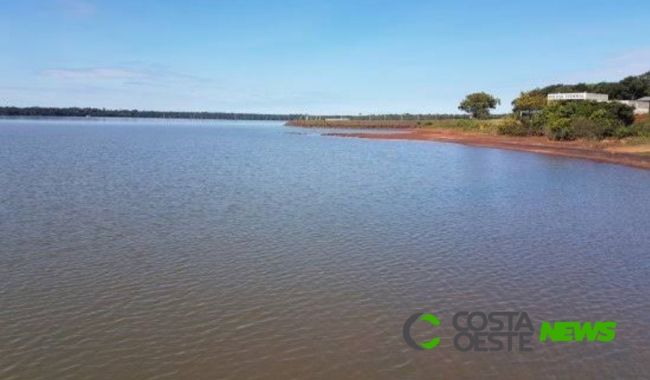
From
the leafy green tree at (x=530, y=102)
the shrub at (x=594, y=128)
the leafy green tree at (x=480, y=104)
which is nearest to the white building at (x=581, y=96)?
the leafy green tree at (x=530, y=102)

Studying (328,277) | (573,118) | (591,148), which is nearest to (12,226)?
(328,277)

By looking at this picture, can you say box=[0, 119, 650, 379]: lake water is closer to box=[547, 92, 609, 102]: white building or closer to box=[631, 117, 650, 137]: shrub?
box=[631, 117, 650, 137]: shrub

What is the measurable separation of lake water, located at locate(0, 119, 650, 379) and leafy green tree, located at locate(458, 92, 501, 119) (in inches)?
4169

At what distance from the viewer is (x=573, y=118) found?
5969cm

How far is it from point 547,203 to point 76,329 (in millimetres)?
18116

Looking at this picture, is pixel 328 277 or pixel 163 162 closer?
pixel 328 277

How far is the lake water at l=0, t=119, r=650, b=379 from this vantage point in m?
7.51

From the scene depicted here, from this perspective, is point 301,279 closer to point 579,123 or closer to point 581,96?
point 579,123

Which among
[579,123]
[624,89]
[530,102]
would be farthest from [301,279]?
[624,89]

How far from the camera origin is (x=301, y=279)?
11.0 m

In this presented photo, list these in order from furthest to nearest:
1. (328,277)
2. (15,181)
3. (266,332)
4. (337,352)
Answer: (15,181) < (328,277) < (266,332) < (337,352)

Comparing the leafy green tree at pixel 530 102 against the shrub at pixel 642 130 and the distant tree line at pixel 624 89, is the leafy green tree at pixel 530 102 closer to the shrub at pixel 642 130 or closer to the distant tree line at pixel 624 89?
the distant tree line at pixel 624 89

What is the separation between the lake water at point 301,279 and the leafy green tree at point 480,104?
105891mm

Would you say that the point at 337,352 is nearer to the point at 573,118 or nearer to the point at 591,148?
the point at 591,148
